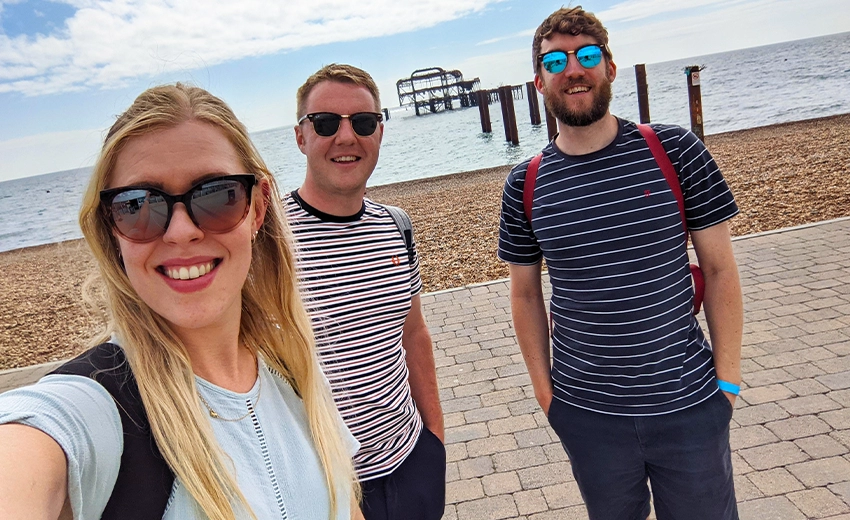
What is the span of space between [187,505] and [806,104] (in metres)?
33.9

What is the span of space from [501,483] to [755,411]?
5.65 feet

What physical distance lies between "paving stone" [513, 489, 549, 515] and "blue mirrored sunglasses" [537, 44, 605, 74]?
2.22 m

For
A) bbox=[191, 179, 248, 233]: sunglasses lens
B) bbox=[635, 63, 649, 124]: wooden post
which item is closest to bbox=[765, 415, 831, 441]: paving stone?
bbox=[191, 179, 248, 233]: sunglasses lens

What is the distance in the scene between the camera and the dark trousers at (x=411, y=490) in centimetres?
205

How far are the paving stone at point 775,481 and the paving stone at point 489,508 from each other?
50.2 inches

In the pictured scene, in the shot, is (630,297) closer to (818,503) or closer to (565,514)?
(565,514)

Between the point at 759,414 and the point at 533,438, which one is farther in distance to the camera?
the point at 533,438

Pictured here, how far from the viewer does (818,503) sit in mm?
2703

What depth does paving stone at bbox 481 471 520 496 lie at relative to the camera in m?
3.21

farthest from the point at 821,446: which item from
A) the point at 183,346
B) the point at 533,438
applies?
the point at 183,346

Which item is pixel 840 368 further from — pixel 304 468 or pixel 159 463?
pixel 159 463

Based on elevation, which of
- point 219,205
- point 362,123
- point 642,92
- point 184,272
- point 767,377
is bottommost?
point 767,377

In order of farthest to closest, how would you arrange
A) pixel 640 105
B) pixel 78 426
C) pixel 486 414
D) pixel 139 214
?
pixel 640 105
pixel 486 414
pixel 139 214
pixel 78 426

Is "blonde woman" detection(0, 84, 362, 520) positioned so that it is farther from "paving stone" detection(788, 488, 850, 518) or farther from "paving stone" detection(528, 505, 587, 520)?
"paving stone" detection(788, 488, 850, 518)
